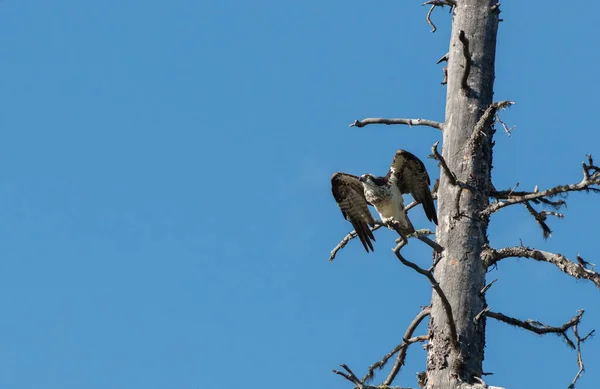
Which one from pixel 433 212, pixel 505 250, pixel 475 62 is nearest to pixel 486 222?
pixel 505 250

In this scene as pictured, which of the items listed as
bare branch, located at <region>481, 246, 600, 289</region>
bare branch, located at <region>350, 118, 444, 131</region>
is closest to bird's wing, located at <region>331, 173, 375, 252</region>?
bare branch, located at <region>350, 118, 444, 131</region>

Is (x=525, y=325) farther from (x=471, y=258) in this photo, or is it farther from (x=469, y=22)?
(x=469, y=22)

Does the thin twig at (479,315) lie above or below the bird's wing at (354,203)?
below

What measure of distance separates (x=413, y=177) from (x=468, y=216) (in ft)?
4.10

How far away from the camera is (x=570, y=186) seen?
283 inches

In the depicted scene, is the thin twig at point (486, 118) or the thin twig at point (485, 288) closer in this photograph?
the thin twig at point (485, 288)

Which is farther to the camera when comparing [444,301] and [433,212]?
[433,212]

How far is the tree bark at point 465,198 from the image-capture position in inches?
286

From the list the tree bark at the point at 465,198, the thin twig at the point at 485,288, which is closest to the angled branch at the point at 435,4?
the tree bark at the point at 465,198

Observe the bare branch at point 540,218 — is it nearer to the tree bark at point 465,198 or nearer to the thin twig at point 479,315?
the tree bark at point 465,198

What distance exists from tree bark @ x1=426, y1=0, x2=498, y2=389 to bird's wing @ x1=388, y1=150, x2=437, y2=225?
0.57 metres

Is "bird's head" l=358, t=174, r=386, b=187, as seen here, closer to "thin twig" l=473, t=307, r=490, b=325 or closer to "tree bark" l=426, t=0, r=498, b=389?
"tree bark" l=426, t=0, r=498, b=389

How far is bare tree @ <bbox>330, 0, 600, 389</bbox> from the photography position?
7188 mm

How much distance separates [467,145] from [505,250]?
3.20ft
